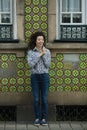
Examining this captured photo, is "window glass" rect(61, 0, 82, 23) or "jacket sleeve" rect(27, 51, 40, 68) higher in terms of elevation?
"window glass" rect(61, 0, 82, 23)

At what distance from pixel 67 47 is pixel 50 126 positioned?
173 cm

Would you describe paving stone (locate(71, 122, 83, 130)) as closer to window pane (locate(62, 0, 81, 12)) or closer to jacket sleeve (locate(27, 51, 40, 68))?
jacket sleeve (locate(27, 51, 40, 68))

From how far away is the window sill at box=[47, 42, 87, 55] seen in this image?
12.2 meters

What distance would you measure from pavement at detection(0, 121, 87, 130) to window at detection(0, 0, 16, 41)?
5.99 feet

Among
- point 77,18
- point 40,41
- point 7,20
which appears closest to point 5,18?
point 7,20

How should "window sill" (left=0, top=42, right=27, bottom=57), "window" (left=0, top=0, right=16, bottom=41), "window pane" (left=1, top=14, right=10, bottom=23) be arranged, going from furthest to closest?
1. "window pane" (left=1, top=14, right=10, bottom=23)
2. "window" (left=0, top=0, right=16, bottom=41)
3. "window sill" (left=0, top=42, right=27, bottom=57)

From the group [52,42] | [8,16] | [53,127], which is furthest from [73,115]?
[8,16]

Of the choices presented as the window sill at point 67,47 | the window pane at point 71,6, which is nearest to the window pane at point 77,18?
the window pane at point 71,6

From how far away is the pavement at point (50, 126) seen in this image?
11.6 meters

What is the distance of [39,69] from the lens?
11.8 m

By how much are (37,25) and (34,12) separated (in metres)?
0.29

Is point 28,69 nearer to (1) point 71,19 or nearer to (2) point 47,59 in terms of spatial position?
(2) point 47,59

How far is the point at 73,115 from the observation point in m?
12.5

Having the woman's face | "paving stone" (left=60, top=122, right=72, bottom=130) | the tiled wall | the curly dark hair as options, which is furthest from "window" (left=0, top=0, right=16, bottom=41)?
"paving stone" (left=60, top=122, right=72, bottom=130)
